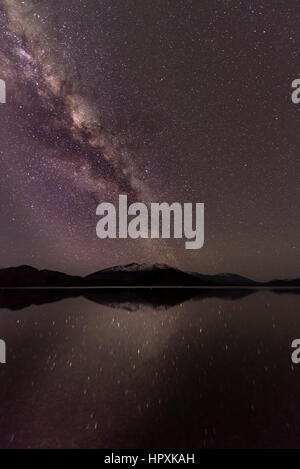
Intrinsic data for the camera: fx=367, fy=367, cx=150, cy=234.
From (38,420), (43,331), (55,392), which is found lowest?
(38,420)

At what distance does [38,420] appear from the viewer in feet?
25.2

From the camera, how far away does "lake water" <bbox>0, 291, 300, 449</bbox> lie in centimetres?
689

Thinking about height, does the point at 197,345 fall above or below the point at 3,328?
below

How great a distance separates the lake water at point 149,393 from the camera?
6.89m

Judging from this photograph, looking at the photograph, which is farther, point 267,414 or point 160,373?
point 160,373

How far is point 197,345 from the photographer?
55.4 feet

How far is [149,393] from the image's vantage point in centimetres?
967

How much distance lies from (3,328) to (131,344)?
975cm

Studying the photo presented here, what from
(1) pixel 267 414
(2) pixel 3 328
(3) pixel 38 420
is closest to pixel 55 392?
(3) pixel 38 420

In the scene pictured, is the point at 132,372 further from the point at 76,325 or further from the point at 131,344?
the point at 76,325
